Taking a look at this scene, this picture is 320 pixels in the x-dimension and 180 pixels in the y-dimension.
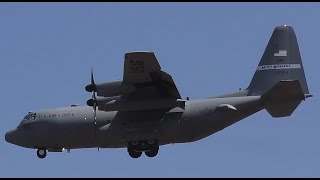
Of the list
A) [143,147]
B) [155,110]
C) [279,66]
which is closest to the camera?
[143,147]

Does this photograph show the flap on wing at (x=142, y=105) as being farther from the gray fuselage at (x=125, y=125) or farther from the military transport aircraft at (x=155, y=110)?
the gray fuselage at (x=125, y=125)

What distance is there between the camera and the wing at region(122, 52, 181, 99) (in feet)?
110

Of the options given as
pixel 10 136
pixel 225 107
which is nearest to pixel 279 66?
pixel 225 107

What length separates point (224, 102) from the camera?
120 ft

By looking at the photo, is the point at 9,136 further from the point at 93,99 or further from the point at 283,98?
the point at 283,98

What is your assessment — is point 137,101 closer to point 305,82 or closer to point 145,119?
point 145,119

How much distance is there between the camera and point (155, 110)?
37.0 m

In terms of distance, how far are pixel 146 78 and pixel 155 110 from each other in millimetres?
2428

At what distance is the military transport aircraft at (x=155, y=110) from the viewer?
35.4 metres

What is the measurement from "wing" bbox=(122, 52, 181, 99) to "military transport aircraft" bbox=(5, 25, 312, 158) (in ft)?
0.14

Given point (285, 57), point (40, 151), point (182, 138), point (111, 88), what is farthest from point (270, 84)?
point (40, 151)

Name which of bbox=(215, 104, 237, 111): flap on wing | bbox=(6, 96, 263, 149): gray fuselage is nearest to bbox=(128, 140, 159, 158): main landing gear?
bbox=(6, 96, 263, 149): gray fuselage

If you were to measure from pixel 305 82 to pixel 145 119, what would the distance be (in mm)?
7565

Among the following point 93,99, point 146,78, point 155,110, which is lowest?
point 155,110
